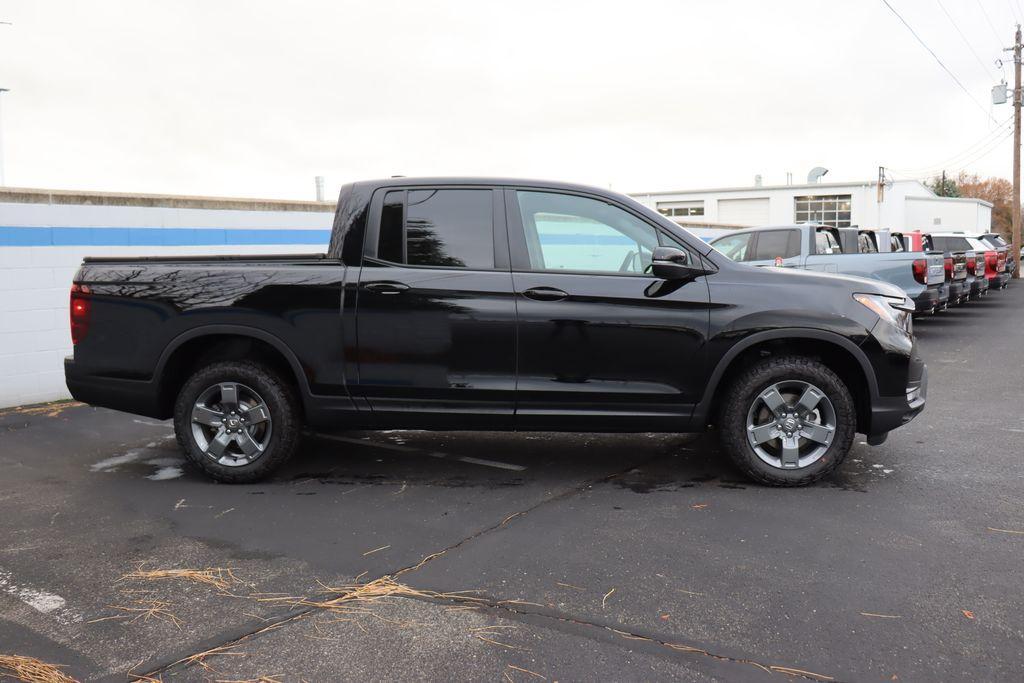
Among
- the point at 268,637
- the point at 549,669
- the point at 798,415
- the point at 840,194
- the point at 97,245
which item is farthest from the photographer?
the point at 840,194

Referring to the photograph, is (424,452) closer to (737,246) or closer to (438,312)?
(438,312)

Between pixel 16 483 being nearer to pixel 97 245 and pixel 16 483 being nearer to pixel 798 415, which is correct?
pixel 97 245

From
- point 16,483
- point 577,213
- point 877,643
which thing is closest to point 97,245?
point 16,483

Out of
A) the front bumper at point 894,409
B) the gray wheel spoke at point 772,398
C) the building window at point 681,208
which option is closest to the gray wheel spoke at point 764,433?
the gray wheel spoke at point 772,398

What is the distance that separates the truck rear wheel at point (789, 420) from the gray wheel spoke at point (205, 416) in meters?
3.12

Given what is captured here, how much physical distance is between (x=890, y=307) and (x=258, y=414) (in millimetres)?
3956

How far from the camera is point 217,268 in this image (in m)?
5.39

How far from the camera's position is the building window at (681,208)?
47447 mm

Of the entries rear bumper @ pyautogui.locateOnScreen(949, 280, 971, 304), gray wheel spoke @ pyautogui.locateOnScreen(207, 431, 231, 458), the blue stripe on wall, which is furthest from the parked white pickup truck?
gray wheel spoke @ pyautogui.locateOnScreen(207, 431, 231, 458)

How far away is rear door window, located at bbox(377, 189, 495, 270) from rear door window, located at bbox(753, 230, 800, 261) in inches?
340

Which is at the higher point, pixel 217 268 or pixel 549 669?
pixel 217 268

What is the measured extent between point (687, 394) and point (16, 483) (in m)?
4.27

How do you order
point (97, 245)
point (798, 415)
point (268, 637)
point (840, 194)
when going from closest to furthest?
point (268, 637) < point (798, 415) < point (97, 245) < point (840, 194)

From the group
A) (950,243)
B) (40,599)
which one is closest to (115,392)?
(40,599)
